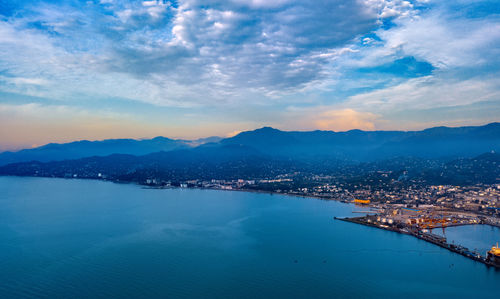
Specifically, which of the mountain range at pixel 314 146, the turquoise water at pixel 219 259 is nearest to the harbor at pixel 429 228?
the turquoise water at pixel 219 259

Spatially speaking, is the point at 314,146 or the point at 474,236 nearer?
the point at 474,236

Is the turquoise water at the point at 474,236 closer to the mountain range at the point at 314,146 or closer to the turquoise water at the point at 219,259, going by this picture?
the turquoise water at the point at 219,259

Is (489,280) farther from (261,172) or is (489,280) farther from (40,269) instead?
(261,172)

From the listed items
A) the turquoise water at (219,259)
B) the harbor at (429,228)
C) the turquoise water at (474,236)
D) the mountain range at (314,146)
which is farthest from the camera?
the mountain range at (314,146)

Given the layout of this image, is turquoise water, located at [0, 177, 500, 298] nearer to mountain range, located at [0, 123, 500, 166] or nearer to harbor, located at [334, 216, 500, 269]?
harbor, located at [334, 216, 500, 269]

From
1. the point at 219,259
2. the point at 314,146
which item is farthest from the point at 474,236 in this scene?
the point at 314,146

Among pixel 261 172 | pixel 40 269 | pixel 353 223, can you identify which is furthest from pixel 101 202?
pixel 261 172

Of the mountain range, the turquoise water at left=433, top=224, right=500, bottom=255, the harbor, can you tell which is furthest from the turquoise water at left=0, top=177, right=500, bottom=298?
the mountain range

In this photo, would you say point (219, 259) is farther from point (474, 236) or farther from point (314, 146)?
point (314, 146)
